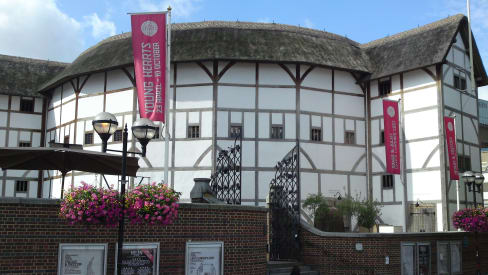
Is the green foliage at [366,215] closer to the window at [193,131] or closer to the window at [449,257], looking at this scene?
the window at [449,257]

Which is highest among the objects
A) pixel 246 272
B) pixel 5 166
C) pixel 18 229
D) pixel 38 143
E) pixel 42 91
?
pixel 42 91

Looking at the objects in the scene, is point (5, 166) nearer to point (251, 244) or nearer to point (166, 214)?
point (166, 214)

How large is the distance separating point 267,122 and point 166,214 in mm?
17229

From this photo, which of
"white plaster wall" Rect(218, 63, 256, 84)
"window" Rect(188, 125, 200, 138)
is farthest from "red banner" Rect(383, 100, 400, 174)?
"window" Rect(188, 125, 200, 138)

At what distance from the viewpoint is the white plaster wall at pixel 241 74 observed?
28.4 meters

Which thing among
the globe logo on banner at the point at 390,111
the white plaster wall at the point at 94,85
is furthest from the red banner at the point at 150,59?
the globe logo on banner at the point at 390,111

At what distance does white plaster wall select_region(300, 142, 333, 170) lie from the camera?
28.4 m

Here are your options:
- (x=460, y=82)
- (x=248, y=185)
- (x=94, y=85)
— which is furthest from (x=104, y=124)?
(x=460, y=82)

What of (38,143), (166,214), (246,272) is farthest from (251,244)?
(38,143)

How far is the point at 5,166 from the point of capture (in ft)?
39.6

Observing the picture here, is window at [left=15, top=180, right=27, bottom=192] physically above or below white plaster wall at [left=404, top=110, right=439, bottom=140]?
below

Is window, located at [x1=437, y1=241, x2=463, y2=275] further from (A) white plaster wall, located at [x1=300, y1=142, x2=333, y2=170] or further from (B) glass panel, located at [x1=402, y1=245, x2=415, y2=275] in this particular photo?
(A) white plaster wall, located at [x1=300, y1=142, x2=333, y2=170]

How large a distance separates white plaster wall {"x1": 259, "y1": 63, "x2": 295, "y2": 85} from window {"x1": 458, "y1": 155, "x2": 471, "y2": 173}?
31.8 feet

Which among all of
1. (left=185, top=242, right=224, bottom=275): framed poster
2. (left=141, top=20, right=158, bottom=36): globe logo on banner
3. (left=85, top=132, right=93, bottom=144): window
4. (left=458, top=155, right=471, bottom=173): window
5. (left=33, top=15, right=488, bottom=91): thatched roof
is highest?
(left=33, top=15, right=488, bottom=91): thatched roof
